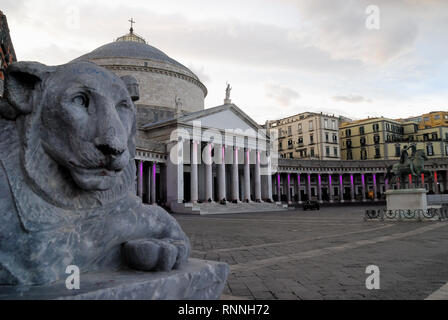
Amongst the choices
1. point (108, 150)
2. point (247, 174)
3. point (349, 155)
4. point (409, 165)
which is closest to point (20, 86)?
point (108, 150)

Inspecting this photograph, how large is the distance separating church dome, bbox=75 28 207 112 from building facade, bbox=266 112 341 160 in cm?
2120

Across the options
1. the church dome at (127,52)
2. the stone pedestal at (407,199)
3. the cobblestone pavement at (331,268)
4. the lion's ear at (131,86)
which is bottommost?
the cobblestone pavement at (331,268)

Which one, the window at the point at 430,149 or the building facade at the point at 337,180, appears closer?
the building facade at the point at 337,180

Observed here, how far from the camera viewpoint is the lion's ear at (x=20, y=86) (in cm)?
191

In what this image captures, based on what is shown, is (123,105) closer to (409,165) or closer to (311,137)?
(409,165)

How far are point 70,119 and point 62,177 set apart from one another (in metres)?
0.35

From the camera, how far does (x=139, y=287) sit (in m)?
1.76

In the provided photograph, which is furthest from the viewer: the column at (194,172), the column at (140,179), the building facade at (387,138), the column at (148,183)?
the building facade at (387,138)

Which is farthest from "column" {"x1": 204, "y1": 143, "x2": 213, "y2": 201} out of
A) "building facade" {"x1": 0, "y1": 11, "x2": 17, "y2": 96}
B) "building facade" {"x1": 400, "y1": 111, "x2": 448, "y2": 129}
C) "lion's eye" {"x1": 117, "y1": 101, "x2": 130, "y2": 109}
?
"building facade" {"x1": 400, "y1": 111, "x2": 448, "y2": 129}

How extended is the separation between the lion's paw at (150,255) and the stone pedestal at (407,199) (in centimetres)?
1701

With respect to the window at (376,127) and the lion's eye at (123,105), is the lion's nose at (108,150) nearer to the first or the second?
the lion's eye at (123,105)

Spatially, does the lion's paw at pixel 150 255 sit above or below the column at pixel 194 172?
below

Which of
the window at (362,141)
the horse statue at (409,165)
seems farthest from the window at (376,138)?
the horse statue at (409,165)

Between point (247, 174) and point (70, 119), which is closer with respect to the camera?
point (70, 119)
